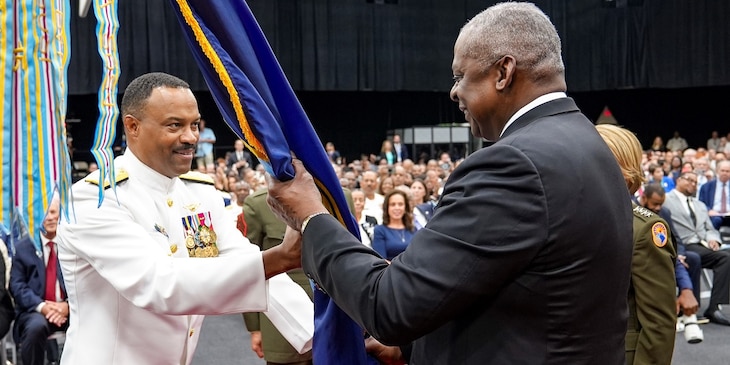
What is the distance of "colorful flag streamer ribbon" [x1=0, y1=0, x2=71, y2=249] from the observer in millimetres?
1055

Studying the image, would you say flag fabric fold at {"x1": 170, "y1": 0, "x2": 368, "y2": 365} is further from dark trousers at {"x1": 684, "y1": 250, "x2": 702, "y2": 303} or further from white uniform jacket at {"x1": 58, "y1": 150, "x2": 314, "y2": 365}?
dark trousers at {"x1": 684, "y1": 250, "x2": 702, "y2": 303}

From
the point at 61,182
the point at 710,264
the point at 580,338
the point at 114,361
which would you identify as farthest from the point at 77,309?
the point at 710,264

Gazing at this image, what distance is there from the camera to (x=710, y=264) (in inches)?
264

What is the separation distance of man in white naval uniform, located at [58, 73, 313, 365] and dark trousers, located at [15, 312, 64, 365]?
286 centimetres

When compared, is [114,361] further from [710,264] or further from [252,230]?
[710,264]

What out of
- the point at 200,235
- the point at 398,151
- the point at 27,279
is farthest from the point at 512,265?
the point at 398,151

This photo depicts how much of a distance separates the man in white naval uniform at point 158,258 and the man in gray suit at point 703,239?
17.8ft

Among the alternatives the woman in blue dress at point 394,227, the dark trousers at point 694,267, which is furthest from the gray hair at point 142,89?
the dark trousers at point 694,267

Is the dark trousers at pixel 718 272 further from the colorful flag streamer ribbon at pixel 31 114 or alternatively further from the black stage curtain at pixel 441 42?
the black stage curtain at pixel 441 42

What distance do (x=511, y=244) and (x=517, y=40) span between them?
0.34 m

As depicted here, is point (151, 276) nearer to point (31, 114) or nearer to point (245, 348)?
point (31, 114)

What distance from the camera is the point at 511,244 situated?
114cm

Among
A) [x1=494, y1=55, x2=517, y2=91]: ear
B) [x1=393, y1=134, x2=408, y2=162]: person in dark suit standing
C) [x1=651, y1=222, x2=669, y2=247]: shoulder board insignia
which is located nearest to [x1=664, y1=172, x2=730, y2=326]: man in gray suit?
[x1=651, y1=222, x2=669, y2=247]: shoulder board insignia

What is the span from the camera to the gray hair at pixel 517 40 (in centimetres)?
125
